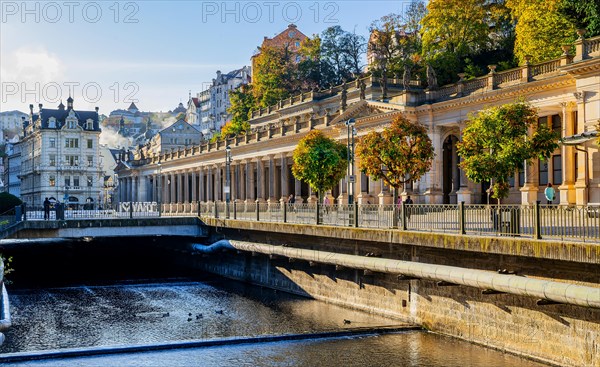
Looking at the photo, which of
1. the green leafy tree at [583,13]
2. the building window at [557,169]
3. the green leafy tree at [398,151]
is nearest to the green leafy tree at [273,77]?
the green leafy tree at [583,13]

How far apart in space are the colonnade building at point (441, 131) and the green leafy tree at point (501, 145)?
1.12 metres

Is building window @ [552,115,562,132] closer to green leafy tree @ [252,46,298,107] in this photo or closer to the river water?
the river water

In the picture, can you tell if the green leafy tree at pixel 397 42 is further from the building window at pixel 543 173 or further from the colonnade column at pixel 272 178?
the building window at pixel 543 173

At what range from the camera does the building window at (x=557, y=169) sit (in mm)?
41625

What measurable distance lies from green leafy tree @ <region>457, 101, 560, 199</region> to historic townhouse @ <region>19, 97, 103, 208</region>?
98.6 m

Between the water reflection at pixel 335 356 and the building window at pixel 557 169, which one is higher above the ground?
the building window at pixel 557 169

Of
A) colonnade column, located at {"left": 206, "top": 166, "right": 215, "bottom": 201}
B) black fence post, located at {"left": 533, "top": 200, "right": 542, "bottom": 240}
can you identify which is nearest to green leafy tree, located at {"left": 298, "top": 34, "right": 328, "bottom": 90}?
colonnade column, located at {"left": 206, "top": 166, "right": 215, "bottom": 201}

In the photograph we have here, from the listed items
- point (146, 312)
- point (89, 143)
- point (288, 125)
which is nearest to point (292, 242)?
point (146, 312)

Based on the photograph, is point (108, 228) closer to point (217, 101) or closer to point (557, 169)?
point (557, 169)

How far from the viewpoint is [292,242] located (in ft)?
126

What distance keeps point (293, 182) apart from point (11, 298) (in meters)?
39.0

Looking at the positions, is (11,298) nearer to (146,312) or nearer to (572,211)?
(146,312)

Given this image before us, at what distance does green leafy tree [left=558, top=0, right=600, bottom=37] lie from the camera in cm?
4909

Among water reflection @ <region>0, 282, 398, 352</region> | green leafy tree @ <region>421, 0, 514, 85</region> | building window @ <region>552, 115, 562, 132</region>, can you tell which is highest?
green leafy tree @ <region>421, 0, 514, 85</region>
